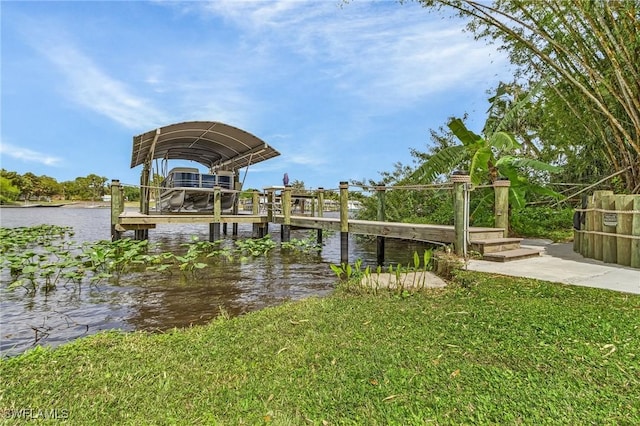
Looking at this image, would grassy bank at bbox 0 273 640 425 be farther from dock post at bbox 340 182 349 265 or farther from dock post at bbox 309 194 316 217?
dock post at bbox 309 194 316 217

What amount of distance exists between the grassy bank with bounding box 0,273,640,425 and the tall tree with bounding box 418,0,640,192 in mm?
4877

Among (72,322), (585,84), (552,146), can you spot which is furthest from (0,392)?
(552,146)

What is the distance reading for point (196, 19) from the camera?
8.19 meters

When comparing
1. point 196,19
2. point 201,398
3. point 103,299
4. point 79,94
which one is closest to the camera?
point 201,398

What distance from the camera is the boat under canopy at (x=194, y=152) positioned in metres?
12.4

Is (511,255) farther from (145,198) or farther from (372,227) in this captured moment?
(145,198)

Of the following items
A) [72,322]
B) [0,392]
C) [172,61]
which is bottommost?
[72,322]

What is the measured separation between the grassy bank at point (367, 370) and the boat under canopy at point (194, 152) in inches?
374

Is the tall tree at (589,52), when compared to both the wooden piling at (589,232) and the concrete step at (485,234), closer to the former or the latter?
the wooden piling at (589,232)

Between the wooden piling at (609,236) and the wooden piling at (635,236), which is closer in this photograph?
the wooden piling at (635,236)

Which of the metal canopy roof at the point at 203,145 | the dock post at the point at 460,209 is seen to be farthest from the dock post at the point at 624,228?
the metal canopy roof at the point at 203,145

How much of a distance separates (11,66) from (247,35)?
16.0 feet

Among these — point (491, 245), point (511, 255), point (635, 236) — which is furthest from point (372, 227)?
point (635, 236)

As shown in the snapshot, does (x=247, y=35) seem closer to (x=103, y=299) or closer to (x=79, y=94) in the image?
(x=103, y=299)
